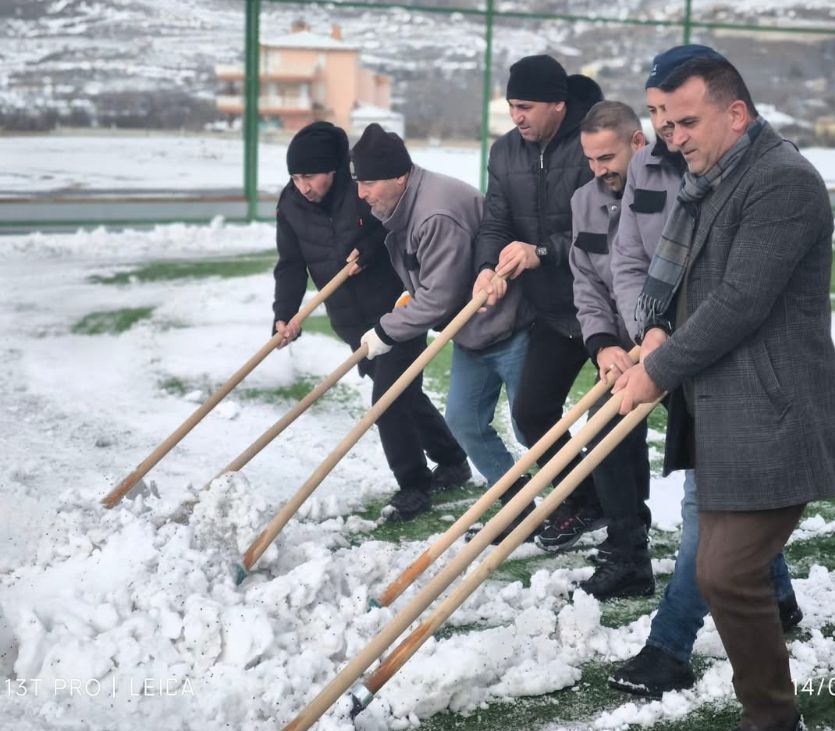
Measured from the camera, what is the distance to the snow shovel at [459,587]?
10.5 ft

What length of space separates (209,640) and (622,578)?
148cm

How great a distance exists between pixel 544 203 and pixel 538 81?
0.44 m

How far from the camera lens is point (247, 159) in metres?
12.7

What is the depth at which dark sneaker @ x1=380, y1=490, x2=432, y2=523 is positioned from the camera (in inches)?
205

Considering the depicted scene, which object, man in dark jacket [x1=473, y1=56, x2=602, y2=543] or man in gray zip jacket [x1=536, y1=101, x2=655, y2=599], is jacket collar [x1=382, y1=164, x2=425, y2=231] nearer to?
man in dark jacket [x1=473, y1=56, x2=602, y2=543]

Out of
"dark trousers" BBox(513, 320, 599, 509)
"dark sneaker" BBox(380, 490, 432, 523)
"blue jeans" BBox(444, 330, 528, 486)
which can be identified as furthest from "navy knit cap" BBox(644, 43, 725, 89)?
"dark sneaker" BBox(380, 490, 432, 523)

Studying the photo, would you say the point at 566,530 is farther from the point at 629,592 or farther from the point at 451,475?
the point at 451,475

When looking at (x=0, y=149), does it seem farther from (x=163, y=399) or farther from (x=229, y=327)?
(x=163, y=399)

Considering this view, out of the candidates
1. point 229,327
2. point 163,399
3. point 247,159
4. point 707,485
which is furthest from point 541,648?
point 247,159

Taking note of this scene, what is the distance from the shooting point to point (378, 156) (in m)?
4.63

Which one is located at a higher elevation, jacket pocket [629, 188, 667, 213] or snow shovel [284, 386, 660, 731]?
jacket pocket [629, 188, 667, 213]

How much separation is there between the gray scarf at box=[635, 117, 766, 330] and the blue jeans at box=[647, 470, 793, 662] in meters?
0.58

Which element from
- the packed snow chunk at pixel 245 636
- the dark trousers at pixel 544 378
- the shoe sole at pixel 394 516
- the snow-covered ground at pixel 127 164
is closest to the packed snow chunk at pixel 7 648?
the packed snow chunk at pixel 245 636

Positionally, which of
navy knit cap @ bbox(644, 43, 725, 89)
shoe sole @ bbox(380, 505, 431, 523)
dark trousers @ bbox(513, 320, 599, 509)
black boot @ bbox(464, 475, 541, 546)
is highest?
navy knit cap @ bbox(644, 43, 725, 89)
